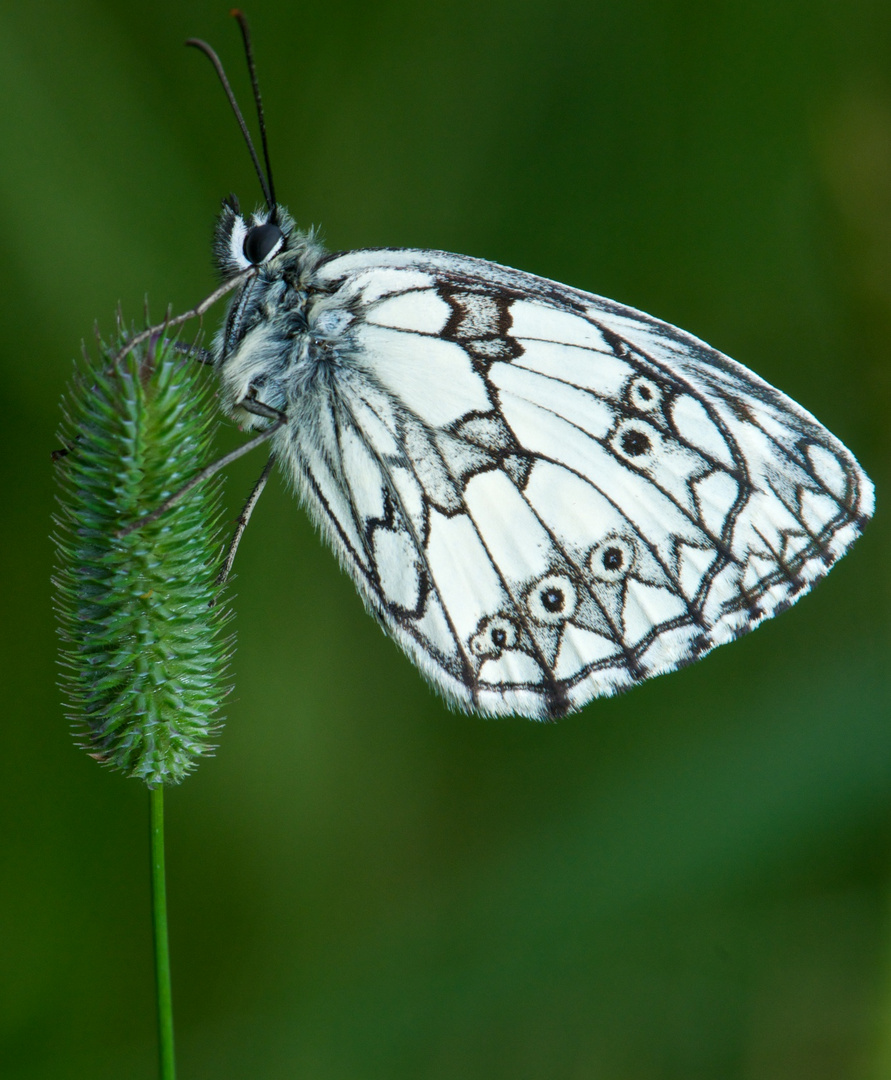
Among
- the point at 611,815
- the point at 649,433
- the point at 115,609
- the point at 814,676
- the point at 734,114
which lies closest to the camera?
the point at 115,609

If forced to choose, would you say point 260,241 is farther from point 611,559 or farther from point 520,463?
point 611,559

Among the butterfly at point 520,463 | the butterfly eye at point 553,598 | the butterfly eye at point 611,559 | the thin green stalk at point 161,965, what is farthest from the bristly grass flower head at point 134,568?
the butterfly eye at point 611,559

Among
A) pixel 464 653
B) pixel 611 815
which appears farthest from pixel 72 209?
pixel 611 815

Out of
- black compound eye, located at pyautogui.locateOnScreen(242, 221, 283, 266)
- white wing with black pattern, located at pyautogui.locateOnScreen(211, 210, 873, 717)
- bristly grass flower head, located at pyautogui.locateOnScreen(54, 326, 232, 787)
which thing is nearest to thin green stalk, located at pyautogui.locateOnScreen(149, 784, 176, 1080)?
bristly grass flower head, located at pyautogui.locateOnScreen(54, 326, 232, 787)

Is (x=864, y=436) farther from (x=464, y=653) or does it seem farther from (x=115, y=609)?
(x=115, y=609)

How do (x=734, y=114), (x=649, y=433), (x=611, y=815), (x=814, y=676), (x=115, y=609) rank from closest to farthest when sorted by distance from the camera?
(x=115, y=609), (x=649, y=433), (x=611, y=815), (x=814, y=676), (x=734, y=114)

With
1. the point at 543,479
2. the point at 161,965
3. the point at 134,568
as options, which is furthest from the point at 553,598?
the point at 161,965
